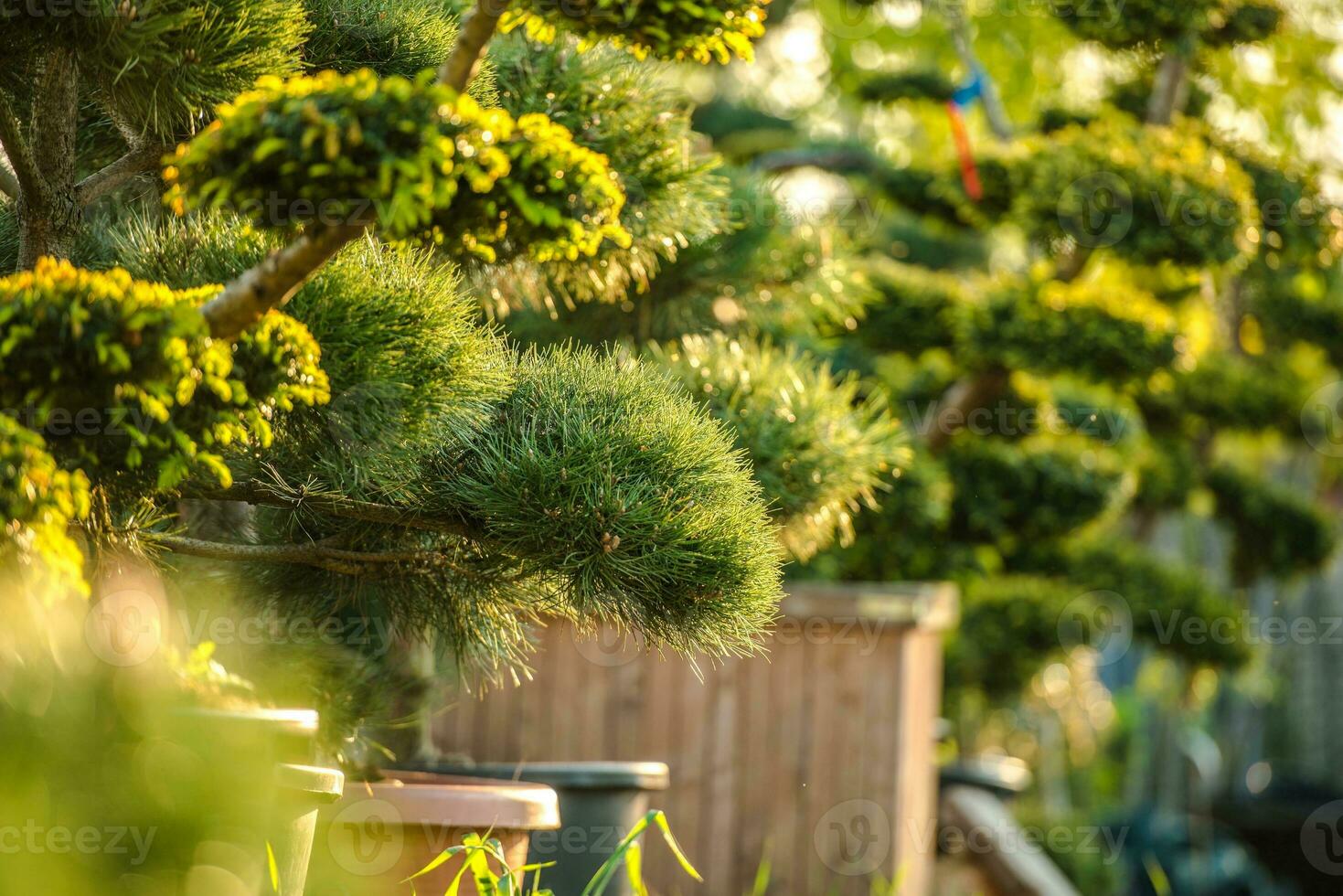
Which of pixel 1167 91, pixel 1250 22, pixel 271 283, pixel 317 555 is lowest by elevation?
pixel 317 555

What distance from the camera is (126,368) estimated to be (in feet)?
5.01

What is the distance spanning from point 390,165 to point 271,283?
0.80 ft

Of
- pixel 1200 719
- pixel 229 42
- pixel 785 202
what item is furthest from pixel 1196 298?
pixel 229 42

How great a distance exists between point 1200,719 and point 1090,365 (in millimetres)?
8544

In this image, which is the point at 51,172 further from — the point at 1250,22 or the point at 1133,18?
the point at 1250,22

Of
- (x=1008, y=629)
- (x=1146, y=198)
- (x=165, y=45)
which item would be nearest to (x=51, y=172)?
(x=165, y=45)

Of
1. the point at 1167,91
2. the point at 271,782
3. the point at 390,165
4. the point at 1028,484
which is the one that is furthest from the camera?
the point at 1028,484

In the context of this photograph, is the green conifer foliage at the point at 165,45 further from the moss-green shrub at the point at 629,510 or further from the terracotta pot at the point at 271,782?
the terracotta pot at the point at 271,782

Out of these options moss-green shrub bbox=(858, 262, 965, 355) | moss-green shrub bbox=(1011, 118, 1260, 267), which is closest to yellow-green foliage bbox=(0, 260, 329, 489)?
moss-green shrub bbox=(1011, 118, 1260, 267)

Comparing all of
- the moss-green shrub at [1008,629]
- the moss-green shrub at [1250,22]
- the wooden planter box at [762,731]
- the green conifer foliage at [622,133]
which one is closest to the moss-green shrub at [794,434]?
the green conifer foliage at [622,133]

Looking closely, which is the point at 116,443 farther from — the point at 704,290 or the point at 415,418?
the point at 704,290

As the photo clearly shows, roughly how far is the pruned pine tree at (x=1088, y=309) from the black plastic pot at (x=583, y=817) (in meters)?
2.13

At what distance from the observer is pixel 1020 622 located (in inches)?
250

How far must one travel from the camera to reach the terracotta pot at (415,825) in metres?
2.34
